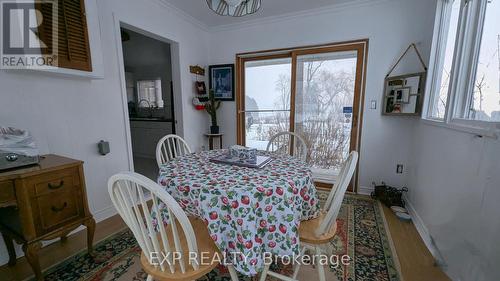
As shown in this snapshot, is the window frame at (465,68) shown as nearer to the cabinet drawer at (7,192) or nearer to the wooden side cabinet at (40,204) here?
the wooden side cabinet at (40,204)

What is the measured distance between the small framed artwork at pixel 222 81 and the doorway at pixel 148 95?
118 cm

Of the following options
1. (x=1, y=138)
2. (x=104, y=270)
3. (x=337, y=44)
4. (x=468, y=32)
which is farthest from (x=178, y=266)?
(x=337, y=44)

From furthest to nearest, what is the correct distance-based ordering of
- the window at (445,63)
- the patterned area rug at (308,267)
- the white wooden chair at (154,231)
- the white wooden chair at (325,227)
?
1. the window at (445,63)
2. the patterned area rug at (308,267)
3. the white wooden chair at (325,227)
4. the white wooden chair at (154,231)

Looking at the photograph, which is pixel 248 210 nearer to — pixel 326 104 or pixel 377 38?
pixel 326 104

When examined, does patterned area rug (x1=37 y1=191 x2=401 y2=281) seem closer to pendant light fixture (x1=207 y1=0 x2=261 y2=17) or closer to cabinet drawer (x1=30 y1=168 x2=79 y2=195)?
cabinet drawer (x1=30 y1=168 x2=79 y2=195)

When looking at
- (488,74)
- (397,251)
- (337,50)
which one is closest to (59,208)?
(397,251)

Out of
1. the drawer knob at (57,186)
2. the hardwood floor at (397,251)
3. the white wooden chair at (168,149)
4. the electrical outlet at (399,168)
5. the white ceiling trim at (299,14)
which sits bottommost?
the hardwood floor at (397,251)

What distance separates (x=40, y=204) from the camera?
128cm

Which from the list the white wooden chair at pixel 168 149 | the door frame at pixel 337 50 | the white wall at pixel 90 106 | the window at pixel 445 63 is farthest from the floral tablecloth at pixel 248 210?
the door frame at pixel 337 50

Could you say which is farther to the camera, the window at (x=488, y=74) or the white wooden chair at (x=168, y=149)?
the white wooden chair at (x=168, y=149)

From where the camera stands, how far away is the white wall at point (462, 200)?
1037 millimetres

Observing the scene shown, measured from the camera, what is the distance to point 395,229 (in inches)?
77.9

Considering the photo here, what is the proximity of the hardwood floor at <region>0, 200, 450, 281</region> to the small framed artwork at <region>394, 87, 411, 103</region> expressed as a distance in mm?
1322

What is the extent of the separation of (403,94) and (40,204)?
3371 millimetres
